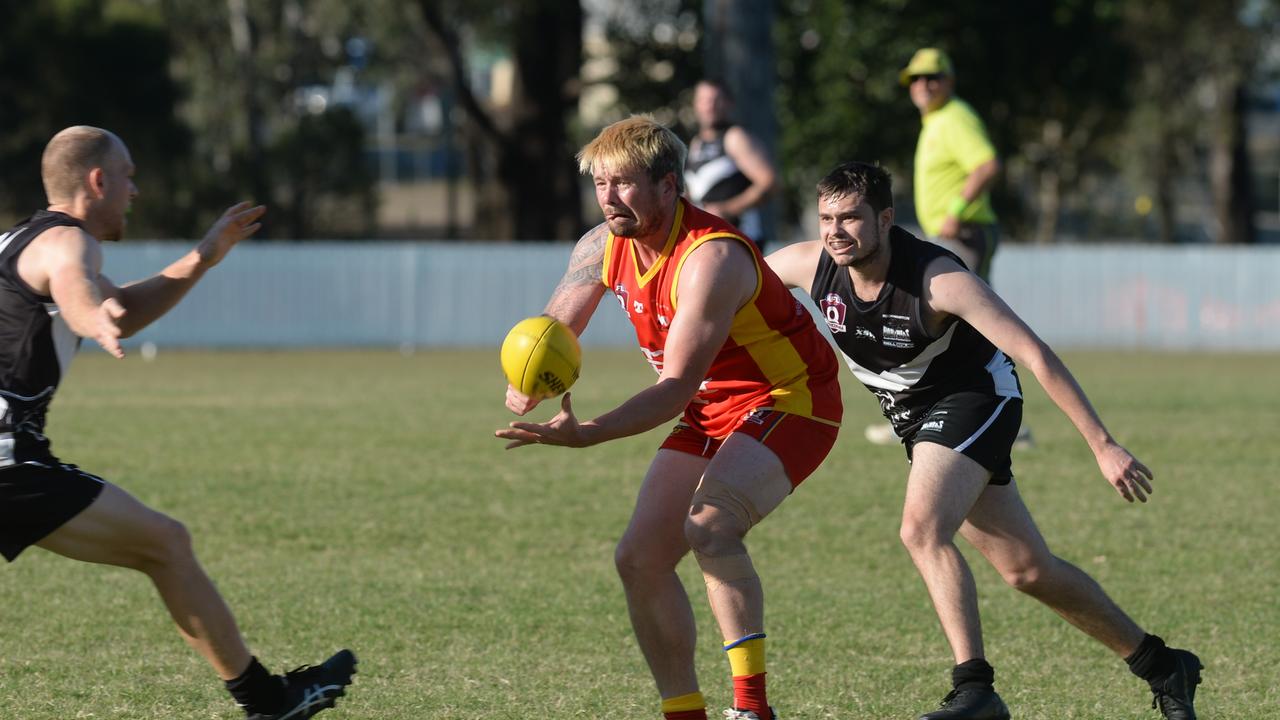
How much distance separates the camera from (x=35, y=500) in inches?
191

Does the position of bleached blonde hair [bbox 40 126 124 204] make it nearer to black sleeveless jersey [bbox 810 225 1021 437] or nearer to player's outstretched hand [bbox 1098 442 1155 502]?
black sleeveless jersey [bbox 810 225 1021 437]

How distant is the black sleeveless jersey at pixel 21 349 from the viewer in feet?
15.9

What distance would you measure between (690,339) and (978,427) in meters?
1.05

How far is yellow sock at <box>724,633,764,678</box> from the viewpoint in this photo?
16.8ft

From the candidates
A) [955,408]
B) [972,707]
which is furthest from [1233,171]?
[972,707]

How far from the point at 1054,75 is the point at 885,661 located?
1296 inches

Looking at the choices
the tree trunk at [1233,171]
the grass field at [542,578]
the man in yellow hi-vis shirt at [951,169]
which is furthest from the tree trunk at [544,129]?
the man in yellow hi-vis shirt at [951,169]

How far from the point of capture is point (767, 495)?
16.7ft

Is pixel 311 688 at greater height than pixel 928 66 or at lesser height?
lesser

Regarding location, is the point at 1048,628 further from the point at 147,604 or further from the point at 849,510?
the point at 147,604

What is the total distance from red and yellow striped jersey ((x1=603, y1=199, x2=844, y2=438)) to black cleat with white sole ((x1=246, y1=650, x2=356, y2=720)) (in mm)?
1331

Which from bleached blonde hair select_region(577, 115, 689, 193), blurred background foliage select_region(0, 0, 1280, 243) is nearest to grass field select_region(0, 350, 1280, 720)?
bleached blonde hair select_region(577, 115, 689, 193)

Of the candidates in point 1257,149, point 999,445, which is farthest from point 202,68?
point 1257,149

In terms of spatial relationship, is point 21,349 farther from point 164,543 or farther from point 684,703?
point 684,703
